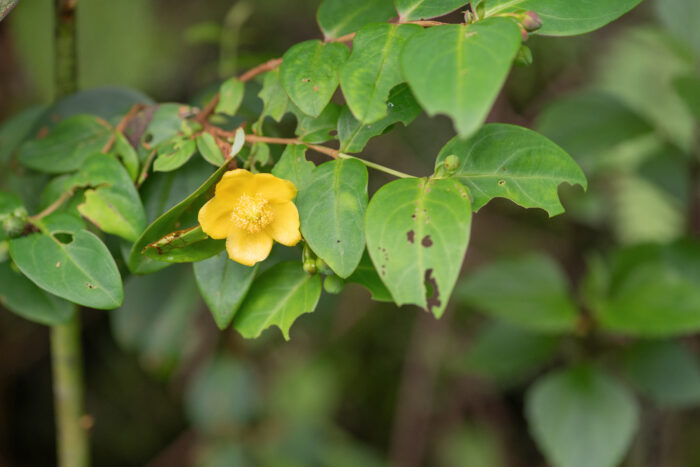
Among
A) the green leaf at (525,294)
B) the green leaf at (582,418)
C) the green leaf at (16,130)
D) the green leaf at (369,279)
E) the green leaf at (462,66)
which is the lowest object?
the green leaf at (582,418)

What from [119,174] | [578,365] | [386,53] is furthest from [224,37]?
[578,365]

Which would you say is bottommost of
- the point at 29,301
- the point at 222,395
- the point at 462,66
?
the point at 222,395

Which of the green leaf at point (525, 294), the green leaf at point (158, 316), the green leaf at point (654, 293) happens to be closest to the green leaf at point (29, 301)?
the green leaf at point (158, 316)

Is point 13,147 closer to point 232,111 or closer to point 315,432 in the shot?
point 232,111

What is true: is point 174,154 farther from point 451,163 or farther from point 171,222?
point 451,163

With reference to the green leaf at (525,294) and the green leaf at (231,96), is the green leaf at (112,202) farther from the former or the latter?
the green leaf at (525,294)

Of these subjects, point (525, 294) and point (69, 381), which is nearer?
point (69, 381)

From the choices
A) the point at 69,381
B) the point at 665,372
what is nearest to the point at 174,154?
the point at 69,381
